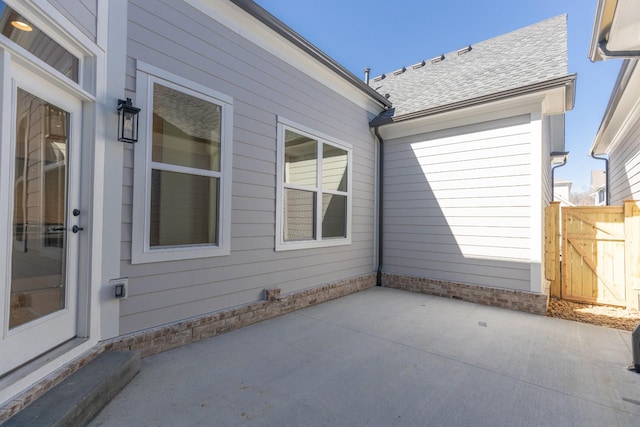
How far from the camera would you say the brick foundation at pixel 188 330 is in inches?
70.5

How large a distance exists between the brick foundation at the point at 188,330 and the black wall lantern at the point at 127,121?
1.74m

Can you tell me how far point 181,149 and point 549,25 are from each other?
696 centimetres

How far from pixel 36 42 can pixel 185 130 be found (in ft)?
4.28

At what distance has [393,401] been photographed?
215 cm

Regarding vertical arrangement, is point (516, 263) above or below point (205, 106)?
below

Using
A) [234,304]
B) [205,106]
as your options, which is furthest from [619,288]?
[205,106]

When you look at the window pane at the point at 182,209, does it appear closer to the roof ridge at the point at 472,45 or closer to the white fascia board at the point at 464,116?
the white fascia board at the point at 464,116

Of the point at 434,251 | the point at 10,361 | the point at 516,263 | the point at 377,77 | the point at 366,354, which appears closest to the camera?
the point at 10,361

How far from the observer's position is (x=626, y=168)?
6.14m

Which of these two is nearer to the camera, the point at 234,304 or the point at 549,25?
the point at 234,304

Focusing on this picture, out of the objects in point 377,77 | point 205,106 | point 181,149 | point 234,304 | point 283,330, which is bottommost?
point 283,330

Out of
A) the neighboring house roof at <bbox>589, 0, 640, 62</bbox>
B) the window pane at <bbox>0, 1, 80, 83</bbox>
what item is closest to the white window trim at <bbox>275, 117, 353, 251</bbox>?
the window pane at <bbox>0, 1, 80, 83</bbox>

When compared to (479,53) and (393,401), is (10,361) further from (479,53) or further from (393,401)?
(479,53)

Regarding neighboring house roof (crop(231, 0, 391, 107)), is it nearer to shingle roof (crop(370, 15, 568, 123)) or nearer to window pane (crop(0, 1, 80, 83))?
shingle roof (crop(370, 15, 568, 123))
